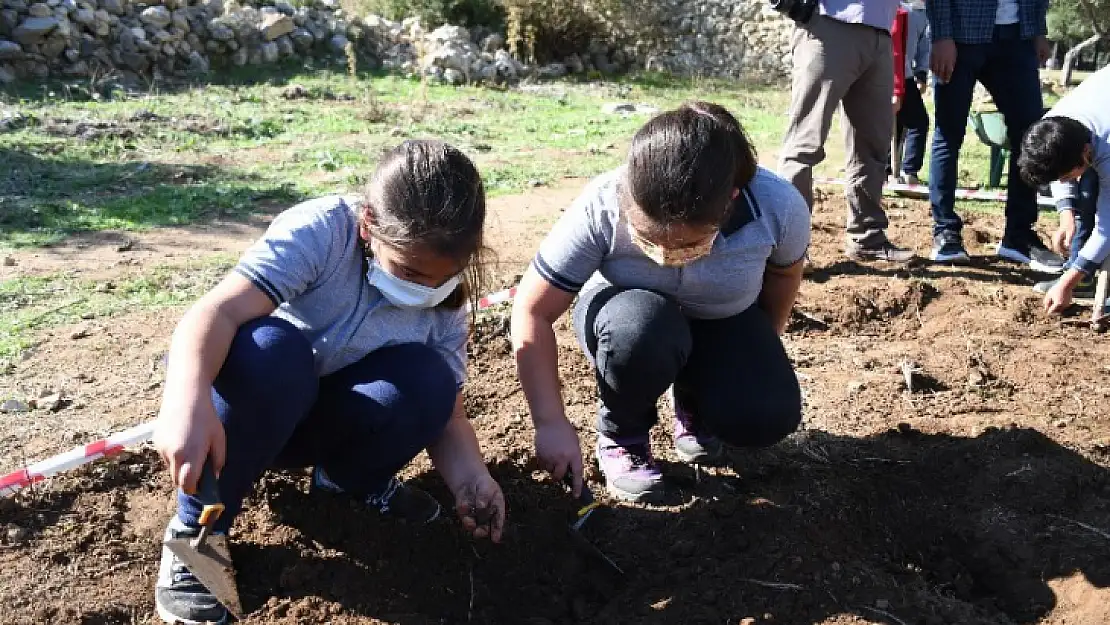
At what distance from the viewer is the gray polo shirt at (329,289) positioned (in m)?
2.01

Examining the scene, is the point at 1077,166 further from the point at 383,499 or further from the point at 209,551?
the point at 209,551

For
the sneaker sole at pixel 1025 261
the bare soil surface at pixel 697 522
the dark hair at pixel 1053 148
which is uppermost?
the dark hair at pixel 1053 148

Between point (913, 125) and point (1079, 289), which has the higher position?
point (913, 125)

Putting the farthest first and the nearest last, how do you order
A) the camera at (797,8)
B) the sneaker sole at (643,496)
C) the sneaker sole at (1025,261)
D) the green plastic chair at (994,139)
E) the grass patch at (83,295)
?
the green plastic chair at (994,139) < the sneaker sole at (1025,261) < the camera at (797,8) < the grass patch at (83,295) < the sneaker sole at (643,496)

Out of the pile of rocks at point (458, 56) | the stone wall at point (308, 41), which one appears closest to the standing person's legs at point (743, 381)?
the stone wall at point (308, 41)

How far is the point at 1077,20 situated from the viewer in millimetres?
14297

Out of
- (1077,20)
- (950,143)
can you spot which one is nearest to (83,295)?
(950,143)

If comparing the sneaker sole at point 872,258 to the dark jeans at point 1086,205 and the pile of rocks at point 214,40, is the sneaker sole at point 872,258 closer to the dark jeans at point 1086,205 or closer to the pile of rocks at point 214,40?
the dark jeans at point 1086,205

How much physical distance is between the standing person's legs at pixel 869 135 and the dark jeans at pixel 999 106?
290 millimetres

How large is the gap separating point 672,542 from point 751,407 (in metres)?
0.39

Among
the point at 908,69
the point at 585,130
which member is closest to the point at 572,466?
the point at 908,69

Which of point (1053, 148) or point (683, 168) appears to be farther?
point (1053, 148)

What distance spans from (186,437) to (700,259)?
1234 mm

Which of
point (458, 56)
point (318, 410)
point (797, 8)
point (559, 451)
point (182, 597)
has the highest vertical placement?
point (797, 8)
